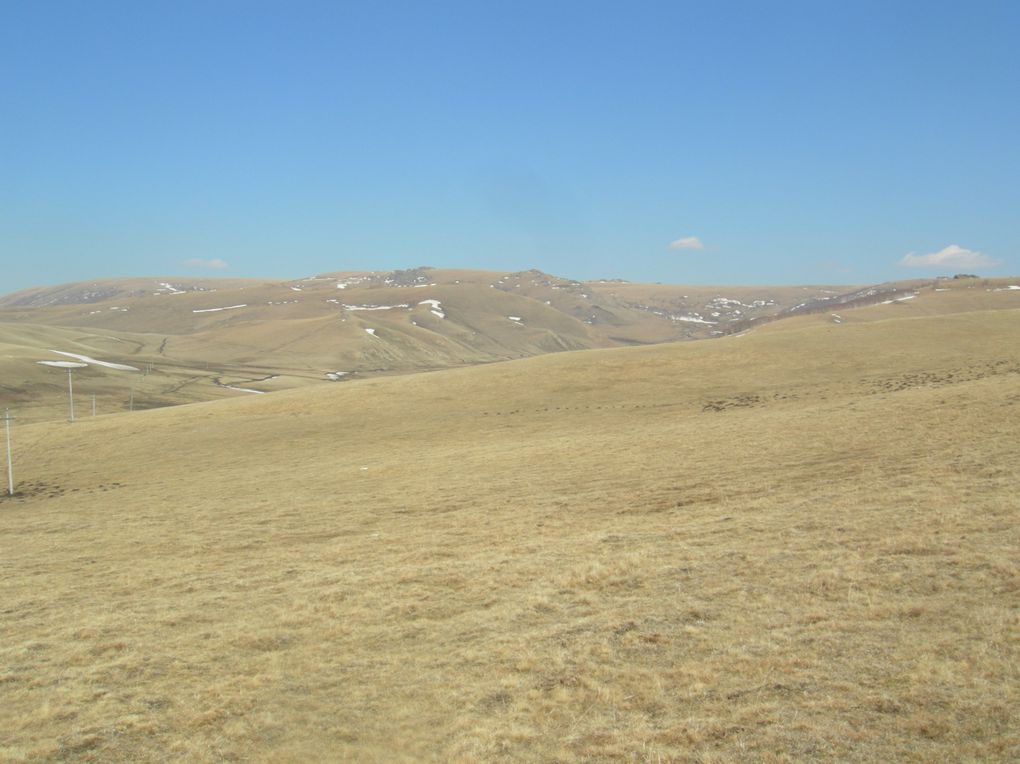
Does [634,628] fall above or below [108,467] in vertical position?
above

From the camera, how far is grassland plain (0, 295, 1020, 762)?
33.4 feet

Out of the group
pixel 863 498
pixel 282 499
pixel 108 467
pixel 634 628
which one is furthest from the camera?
pixel 108 467

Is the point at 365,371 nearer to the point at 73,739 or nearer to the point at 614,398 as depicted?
the point at 614,398

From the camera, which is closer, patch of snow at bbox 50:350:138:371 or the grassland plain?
the grassland plain

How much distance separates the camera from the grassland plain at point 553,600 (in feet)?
33.4

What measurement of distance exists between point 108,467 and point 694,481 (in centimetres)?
3382

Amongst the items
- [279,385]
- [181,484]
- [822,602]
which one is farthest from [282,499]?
[279,385]

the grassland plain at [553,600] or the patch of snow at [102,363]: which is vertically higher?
the grassland plain at [553,600]

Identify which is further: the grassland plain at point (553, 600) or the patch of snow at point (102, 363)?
the patch of snow at point (102, 363)

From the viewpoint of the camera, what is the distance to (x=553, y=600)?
15.3m

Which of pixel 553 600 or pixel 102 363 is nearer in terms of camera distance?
pixel 553 600

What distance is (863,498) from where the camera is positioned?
67.2 feet

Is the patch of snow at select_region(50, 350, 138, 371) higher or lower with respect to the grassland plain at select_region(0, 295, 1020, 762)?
lower

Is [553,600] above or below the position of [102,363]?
above
